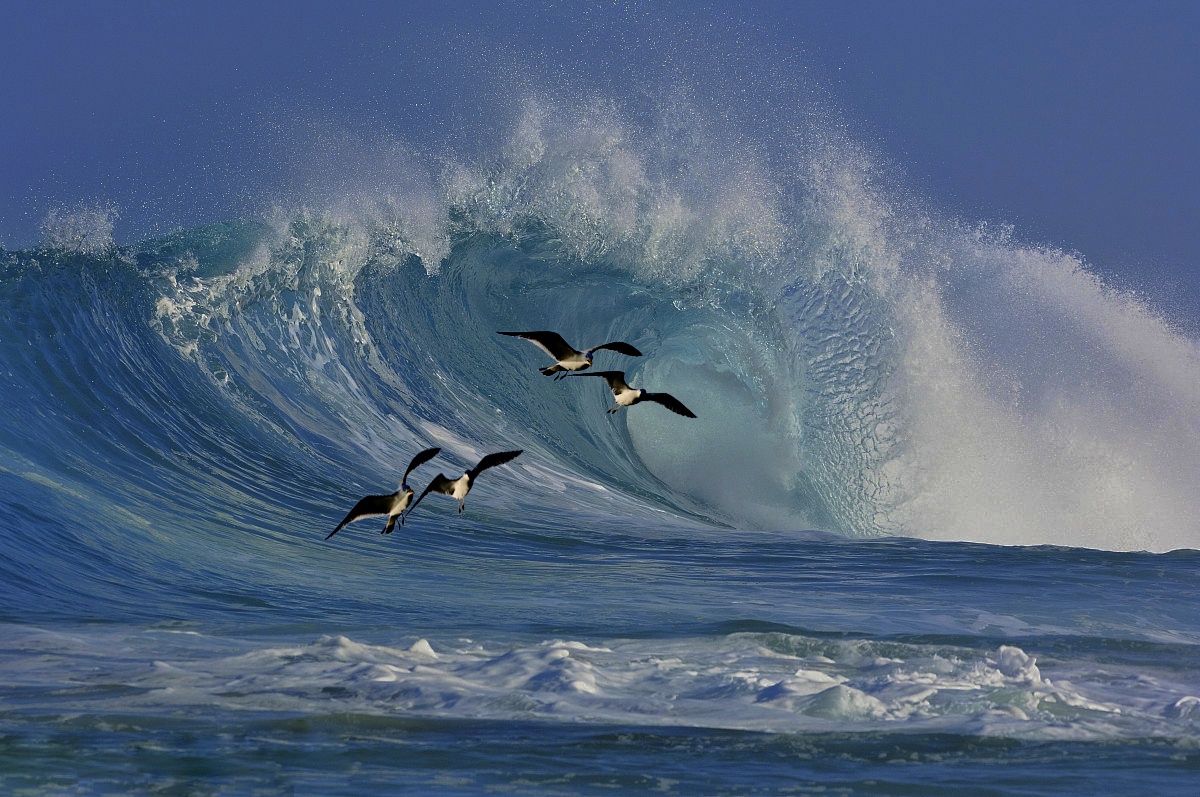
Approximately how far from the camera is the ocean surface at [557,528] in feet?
14.8

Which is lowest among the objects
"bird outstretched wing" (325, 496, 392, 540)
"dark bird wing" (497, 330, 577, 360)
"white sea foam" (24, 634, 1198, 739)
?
"white sea foam" (24, 634, 1198, 739)

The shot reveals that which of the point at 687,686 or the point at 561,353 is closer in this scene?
the point at 561,353

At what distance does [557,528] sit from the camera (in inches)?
396

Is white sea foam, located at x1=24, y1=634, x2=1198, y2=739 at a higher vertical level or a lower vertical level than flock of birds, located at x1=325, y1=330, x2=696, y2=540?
lower

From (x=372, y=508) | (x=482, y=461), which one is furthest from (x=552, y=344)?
(x=372, y=508)

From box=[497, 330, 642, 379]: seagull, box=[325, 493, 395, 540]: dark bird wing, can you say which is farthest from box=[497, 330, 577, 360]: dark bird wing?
box=[325, 493, 395, 540]: dark bird wing

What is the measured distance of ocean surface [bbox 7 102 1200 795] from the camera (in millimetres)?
4508

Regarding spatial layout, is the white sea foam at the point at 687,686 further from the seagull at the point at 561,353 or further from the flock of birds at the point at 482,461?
the seagull at the point at 561,353

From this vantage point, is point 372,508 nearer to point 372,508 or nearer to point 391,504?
point 372,508

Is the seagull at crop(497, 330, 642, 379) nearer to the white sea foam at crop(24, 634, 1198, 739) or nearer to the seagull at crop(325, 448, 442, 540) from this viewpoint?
the seagull at crop(325, 448, 442, 540)

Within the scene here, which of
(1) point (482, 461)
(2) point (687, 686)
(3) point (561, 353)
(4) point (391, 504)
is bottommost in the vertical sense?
(2) point (687, 686)

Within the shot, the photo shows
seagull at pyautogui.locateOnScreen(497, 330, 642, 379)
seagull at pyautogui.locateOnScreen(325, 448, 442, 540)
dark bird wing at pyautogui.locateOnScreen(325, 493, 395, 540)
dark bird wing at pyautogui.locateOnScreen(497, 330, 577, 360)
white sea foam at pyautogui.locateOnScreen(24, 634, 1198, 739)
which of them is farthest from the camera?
white sea foam at pyautogui.locateOnScreen(24, 634, 1198, 739)

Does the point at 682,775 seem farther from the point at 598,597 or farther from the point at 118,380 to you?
the point at 118,380

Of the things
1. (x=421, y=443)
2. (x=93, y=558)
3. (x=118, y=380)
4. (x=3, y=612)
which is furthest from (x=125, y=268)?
(x=3, y=612)
